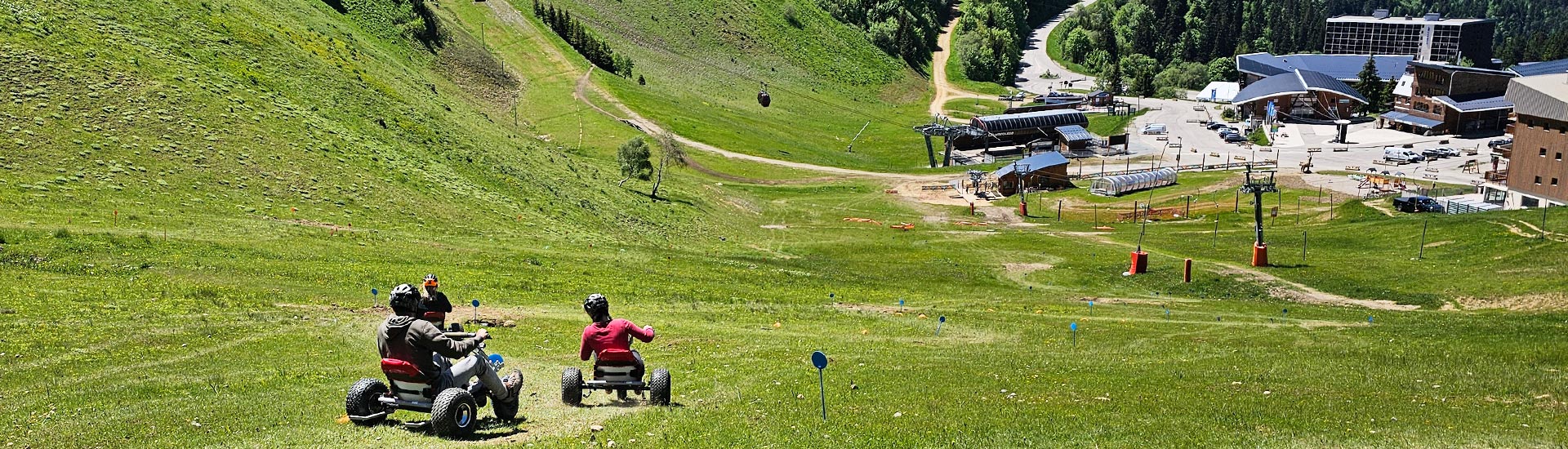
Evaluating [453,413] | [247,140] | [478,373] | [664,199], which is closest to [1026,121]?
[664,199]

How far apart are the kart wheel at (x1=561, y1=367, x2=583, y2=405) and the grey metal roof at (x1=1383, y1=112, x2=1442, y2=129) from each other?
156049 millimetres

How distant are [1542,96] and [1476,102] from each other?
7147 cm

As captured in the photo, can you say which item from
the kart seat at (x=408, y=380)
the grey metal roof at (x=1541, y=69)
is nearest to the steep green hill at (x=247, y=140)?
the kart seat at (x=408, y=380)

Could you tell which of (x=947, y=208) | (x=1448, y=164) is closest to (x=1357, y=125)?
(x=1448, y=164)

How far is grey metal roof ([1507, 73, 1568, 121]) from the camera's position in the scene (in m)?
84.4

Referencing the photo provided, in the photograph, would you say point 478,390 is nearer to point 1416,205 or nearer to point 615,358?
point 615,358

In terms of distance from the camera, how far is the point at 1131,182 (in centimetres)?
10269

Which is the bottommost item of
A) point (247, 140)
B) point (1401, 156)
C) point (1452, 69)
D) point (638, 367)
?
point (1401, 156)

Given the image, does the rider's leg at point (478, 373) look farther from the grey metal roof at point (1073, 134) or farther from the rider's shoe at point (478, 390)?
the grey metal roof at point (1073, 134)

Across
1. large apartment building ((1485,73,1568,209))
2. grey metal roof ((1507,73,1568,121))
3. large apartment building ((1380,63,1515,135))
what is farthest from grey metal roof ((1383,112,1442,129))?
grey metal roof ((1507,73,1568,121))

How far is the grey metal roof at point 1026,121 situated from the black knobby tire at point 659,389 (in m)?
124

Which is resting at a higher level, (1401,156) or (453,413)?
(453,413)

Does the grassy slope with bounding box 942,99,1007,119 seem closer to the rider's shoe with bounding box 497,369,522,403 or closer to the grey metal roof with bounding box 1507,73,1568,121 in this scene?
the grey metal roof with bounding box 1507,73,1568,121

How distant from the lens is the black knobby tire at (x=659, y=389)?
20438 millimetres
